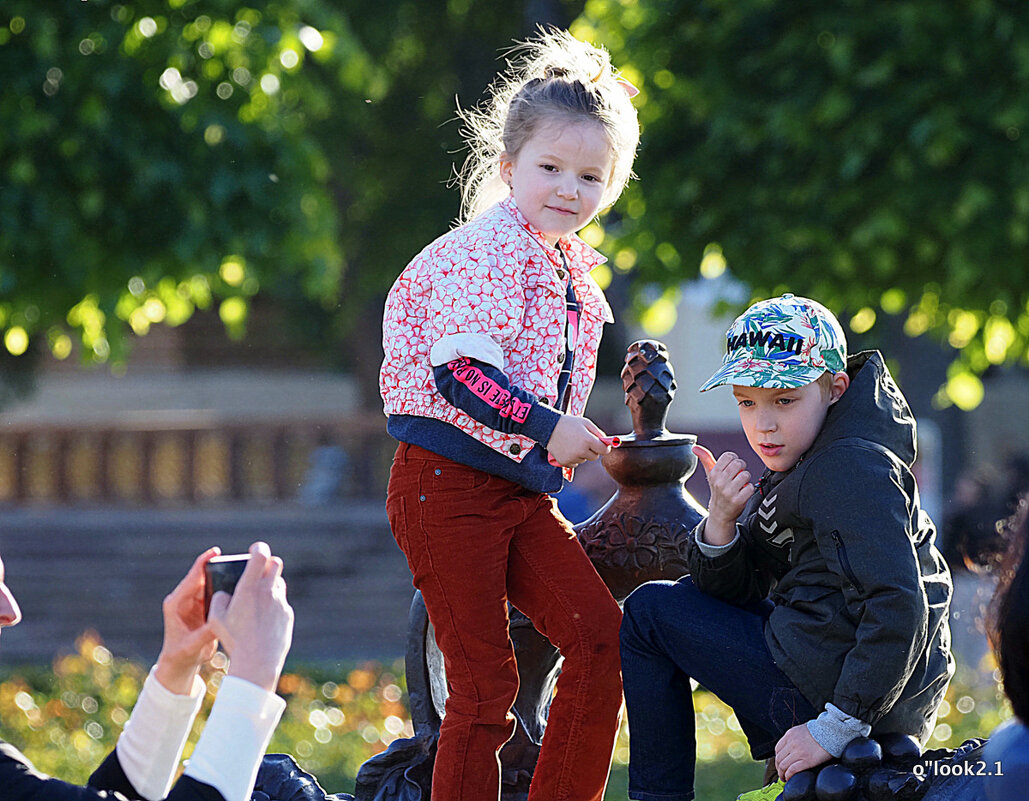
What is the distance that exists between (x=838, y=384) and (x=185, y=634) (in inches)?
48.1

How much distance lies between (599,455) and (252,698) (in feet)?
3.19

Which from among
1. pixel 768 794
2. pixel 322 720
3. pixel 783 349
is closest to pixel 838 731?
pixel 768 794

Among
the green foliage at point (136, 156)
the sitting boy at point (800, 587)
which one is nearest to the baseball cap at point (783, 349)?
the sitting boy at point (800, 587)

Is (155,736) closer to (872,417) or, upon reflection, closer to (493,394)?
(493,394)

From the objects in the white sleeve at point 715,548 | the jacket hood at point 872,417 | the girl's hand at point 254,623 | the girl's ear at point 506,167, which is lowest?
the white sleeve at point 715,548

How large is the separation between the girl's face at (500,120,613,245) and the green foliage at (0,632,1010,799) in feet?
9.99

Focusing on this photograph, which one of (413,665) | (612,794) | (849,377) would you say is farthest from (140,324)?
(849,377)

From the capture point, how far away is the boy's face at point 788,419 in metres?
2.41

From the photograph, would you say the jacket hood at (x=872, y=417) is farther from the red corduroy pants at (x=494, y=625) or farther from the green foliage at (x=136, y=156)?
the green foliage at (x=136, y=156)

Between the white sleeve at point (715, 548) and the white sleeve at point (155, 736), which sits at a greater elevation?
the white sleeve at point (715, 548)

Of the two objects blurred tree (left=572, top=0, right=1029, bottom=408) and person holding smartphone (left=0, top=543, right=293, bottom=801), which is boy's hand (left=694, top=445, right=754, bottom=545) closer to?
person holding smartphone (left=0, top=543, right=293, bottom=801)

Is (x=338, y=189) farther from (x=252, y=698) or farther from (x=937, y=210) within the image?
(x=252, y=698)

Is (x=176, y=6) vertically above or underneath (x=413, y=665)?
above

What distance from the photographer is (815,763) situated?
2182mm
